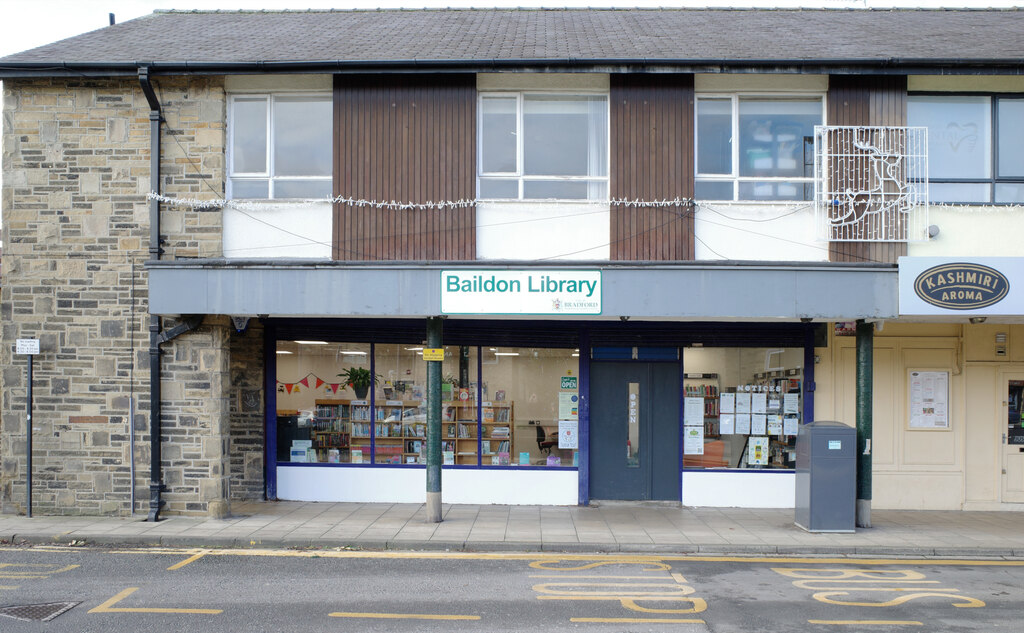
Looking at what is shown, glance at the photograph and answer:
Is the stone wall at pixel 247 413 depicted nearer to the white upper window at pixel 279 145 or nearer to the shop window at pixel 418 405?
the shop window at pixel 418 405

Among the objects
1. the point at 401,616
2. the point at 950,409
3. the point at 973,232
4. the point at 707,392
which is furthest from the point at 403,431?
the point at 973,232

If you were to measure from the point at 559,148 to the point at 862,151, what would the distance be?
4.29m

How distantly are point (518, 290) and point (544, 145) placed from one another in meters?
2.35

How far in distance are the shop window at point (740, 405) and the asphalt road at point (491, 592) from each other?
3.40 meters

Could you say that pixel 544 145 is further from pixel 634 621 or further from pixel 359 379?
pixel 634 621

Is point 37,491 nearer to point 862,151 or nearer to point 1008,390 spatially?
point 862,151

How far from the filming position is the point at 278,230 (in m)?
11.6

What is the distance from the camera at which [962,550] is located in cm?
984

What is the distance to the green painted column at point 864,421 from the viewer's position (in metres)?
10.9

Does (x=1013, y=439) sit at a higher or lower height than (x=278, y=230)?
lower

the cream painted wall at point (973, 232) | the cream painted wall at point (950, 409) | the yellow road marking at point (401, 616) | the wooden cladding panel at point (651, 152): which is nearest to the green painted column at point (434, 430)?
the wooden cladding panel at point (651, 152)

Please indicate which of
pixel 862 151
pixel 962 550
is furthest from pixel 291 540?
pixel 862 151

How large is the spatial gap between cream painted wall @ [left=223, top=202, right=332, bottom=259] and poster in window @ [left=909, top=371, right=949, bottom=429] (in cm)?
931

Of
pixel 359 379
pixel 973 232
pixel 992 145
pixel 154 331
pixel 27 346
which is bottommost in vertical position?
pixel 359 379
